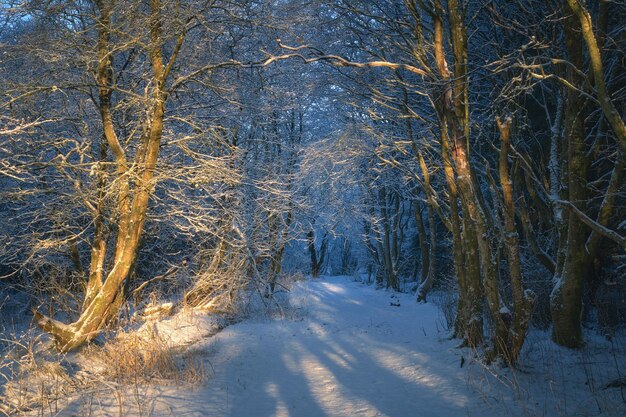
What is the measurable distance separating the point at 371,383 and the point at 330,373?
2.72 feet

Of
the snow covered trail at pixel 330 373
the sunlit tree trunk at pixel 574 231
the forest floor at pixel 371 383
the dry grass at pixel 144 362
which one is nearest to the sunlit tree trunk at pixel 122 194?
the dry grass at pixel 144 362

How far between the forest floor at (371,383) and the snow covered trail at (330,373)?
0.02m

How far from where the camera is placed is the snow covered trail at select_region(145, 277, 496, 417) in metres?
4.81

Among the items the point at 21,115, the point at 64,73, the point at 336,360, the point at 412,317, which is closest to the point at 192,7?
the point at 64,73

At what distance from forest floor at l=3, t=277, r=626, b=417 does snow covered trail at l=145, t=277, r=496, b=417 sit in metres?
0.02

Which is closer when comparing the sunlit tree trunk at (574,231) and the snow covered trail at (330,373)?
the snow covered trail at (330,373)

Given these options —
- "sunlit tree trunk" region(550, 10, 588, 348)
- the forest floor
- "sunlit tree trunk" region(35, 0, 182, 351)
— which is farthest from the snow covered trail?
"sunlit tree trunk" region(35, 0, 182, 351)

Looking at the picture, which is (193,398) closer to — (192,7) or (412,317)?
(192,7)

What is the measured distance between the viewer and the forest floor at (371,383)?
14.6ft

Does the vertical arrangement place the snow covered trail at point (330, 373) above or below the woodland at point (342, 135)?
below

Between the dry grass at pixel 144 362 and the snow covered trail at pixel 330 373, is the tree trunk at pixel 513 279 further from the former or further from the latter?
the dry grass at pixel 144 362

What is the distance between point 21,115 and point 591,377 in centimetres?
978

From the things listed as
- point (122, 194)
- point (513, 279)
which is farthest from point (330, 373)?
point (122, 194)

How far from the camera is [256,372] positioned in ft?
21.7
